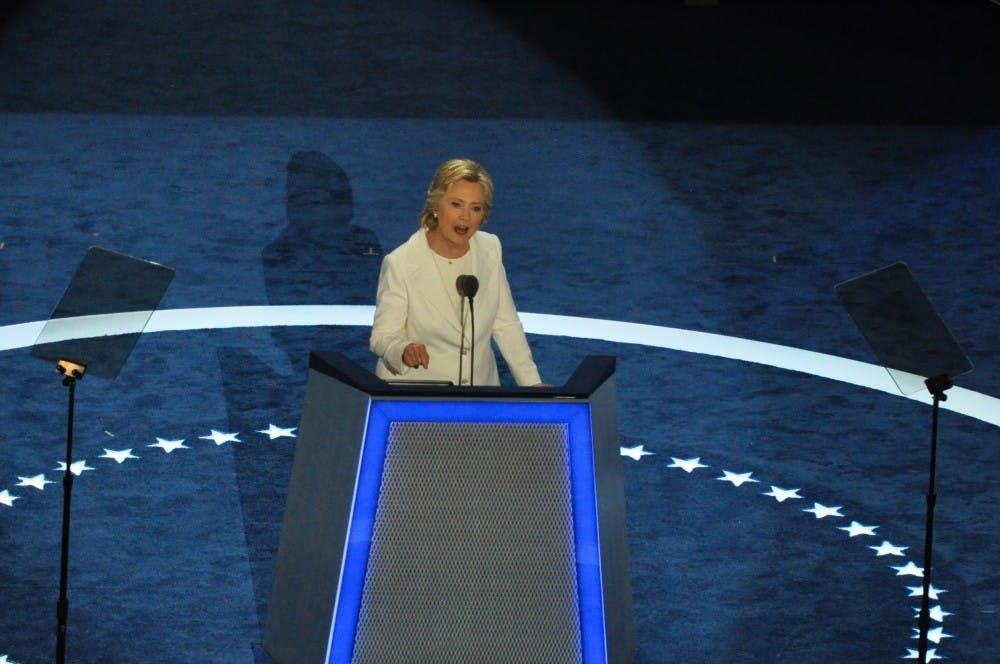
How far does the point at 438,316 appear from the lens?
6.45 m

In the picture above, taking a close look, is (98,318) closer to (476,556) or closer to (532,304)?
(476,556)

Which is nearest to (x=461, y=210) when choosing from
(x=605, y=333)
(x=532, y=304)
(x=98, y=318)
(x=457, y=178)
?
(x=457, y=178)

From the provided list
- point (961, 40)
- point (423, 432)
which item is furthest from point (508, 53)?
point (423, 432)

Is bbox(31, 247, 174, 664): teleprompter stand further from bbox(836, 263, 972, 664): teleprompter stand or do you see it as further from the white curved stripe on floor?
the white curved stripe on floor

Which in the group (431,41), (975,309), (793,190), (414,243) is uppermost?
(431,41)

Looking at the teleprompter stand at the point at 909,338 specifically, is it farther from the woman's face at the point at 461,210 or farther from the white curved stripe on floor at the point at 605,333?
the white curved stripe on floor at the point at 605,333

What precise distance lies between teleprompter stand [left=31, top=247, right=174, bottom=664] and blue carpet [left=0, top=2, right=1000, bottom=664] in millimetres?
1060

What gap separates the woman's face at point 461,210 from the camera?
6.23 m

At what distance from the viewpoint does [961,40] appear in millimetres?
13914

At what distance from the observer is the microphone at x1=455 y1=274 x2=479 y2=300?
591cm

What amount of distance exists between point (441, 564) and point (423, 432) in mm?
396

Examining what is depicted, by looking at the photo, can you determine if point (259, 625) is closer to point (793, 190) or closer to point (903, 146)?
point (793, 190)

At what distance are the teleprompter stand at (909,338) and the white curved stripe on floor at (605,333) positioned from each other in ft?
9.56

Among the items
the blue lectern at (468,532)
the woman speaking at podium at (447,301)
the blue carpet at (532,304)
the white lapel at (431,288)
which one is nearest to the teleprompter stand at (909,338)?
the blue lectern at (468,532)
